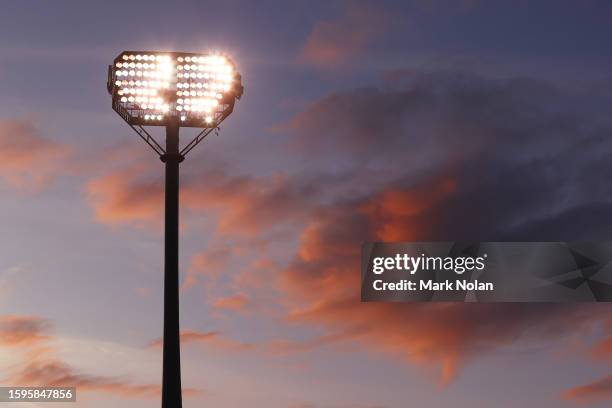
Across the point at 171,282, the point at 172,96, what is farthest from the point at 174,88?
the point at 171,282

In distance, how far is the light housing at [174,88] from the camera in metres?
35.3

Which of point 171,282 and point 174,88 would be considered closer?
point 171,282

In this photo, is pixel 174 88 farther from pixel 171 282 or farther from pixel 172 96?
pixel 171 282

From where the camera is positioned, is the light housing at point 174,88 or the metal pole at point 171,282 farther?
the light housing at point 174,88

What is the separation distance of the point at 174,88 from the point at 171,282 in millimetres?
6806

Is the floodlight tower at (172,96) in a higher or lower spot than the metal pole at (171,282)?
higher

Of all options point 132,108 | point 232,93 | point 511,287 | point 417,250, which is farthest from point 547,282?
point 132,108

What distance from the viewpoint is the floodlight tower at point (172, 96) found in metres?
35.2

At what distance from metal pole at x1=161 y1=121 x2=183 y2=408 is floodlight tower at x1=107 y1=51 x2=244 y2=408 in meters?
0.03

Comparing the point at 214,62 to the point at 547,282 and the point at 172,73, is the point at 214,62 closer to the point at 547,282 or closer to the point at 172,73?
the point at 172,73

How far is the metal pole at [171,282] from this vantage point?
3362 cm

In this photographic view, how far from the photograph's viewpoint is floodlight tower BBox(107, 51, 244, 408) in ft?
116

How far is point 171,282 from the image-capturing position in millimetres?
34688

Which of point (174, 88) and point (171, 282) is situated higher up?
point (174, 88)
